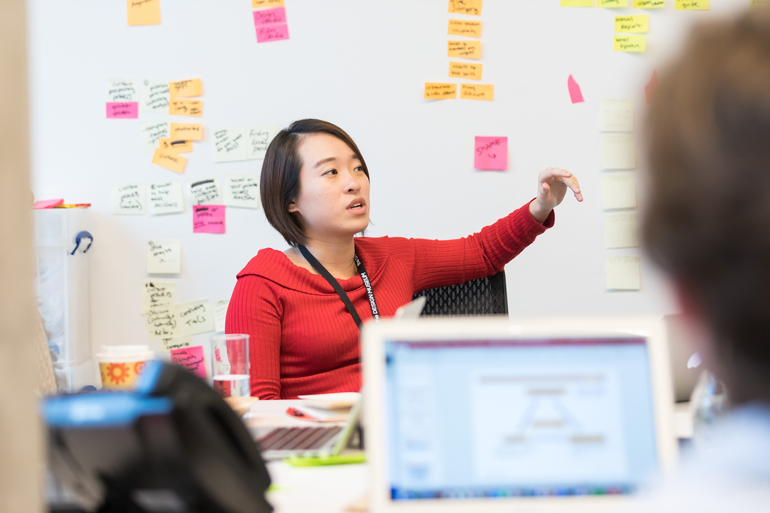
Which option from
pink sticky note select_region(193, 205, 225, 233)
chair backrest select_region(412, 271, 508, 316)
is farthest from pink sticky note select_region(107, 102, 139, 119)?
chair backrest select_region(412, 271, 508, 316)

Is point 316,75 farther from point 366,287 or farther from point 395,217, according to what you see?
point 366,287

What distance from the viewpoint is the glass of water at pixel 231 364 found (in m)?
1.21

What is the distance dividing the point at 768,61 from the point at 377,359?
0.41m

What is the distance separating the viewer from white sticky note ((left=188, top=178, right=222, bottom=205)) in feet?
7.63

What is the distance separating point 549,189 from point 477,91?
0.69 metres

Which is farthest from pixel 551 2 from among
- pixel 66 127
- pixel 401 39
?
pixel 66 127

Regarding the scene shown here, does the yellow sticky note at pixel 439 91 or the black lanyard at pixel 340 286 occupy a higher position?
the yellow sticky note at pixel 439 91

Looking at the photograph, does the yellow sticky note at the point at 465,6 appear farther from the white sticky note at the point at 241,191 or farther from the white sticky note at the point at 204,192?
the white sticky note at the point at 204,192

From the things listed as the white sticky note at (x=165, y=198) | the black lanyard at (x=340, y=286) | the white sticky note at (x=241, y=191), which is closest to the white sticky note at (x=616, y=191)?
the black lanyard at (x=340, y=286)

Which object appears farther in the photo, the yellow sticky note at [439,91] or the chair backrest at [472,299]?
the yellow sticky note at [439,91]

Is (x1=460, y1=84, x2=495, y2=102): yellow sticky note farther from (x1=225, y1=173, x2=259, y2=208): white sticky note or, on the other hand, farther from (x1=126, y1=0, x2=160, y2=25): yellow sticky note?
(x1=126, y1=0, x2=160, y2=25): yellow sticky note

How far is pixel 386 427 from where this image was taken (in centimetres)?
65

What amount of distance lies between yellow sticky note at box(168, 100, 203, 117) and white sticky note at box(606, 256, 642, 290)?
1539 millimetres

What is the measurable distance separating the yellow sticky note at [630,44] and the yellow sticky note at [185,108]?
150 centimetres
